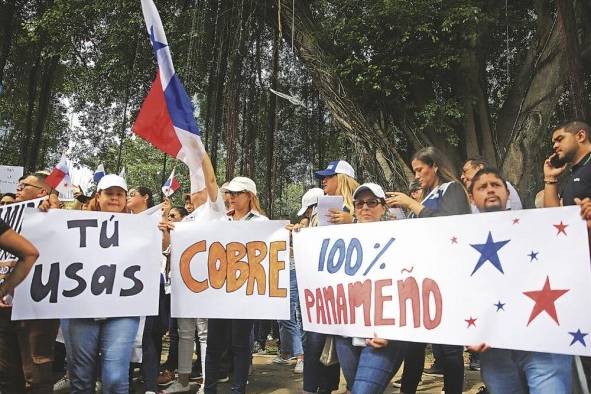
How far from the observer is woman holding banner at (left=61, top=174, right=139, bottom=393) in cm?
287

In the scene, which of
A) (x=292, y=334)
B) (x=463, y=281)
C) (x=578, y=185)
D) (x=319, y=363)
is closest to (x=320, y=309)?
(x=319, y=363)

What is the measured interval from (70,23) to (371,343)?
10.2 metres

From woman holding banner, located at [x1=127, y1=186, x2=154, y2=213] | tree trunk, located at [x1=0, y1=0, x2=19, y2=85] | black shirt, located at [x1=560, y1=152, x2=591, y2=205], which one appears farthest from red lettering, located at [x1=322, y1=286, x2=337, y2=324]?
tree trunk, located at [x1=0, y1=0, x2=19, y2=85]

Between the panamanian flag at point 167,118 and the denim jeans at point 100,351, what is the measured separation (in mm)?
1051

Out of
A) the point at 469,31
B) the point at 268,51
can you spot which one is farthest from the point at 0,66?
the point at 469,31

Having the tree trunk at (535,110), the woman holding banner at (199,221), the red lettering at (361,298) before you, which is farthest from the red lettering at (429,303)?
the tree trunk at (535,110)

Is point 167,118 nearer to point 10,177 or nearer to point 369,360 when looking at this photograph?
point 369,360

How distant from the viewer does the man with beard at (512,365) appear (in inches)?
86.8

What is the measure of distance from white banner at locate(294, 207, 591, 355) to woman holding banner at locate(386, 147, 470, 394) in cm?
25

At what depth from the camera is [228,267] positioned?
3482 millimetres

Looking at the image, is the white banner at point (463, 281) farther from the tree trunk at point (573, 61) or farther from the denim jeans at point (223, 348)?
the tree trunk at point (573, 61)

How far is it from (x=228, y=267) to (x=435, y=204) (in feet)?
4.54

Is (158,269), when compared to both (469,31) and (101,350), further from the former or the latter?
(469,31)

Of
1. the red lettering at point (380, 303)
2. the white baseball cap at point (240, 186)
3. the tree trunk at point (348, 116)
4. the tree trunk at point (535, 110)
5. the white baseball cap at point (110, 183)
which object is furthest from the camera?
the tree trunk at point (535, 110)
